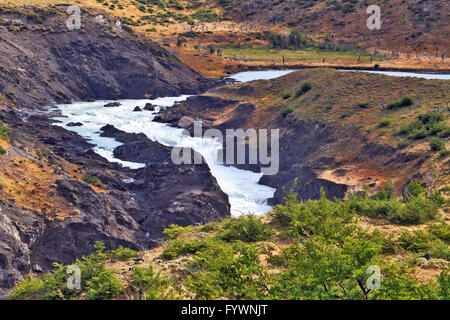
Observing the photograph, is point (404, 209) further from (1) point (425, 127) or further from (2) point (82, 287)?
(1) point (425, 127)

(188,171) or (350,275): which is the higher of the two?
(350,275)

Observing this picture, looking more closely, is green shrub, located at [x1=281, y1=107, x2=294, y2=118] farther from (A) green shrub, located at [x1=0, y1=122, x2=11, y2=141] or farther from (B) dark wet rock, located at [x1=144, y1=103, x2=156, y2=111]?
(A) green shrub, located at [x1=0, y1=122, x2=11, y2=141]

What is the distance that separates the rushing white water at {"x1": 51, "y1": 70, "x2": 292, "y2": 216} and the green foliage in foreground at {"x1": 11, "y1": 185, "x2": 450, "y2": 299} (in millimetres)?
11129

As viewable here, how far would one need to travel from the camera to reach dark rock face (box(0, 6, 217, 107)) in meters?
42.1

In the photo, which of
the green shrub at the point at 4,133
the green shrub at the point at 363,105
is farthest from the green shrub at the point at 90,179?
the green shrub at the point at 363,105

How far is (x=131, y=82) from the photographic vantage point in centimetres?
4934

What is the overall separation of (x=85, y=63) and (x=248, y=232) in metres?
41.5

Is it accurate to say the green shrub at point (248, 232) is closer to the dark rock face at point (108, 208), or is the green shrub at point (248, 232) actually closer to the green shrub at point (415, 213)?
the green shrub at point (415, 213)

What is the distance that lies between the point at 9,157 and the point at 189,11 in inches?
2984

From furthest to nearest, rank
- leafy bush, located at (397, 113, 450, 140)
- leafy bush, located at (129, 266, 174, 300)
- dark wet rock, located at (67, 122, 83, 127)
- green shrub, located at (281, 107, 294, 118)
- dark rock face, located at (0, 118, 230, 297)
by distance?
dark wet rock, located at (67, 122, 83, 127)
green shrub, located at (281, 107, 294, 118)
leafy bush, located at (397, 113, 450, 140)
dark rock face, located at (0, 118, 230, 297)
leafy bush, located at (129, 266, 174, 300)

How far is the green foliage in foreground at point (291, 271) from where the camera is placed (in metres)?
6.66

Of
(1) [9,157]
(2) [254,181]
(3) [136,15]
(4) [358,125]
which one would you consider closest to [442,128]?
(4) [358,125]

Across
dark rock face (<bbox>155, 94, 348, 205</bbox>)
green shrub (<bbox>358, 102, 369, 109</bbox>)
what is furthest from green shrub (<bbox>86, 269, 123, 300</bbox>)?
green shrub (<bbox>358, 102, 369, 109</bbox>)

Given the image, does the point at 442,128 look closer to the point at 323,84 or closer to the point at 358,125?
the point at 358,125
